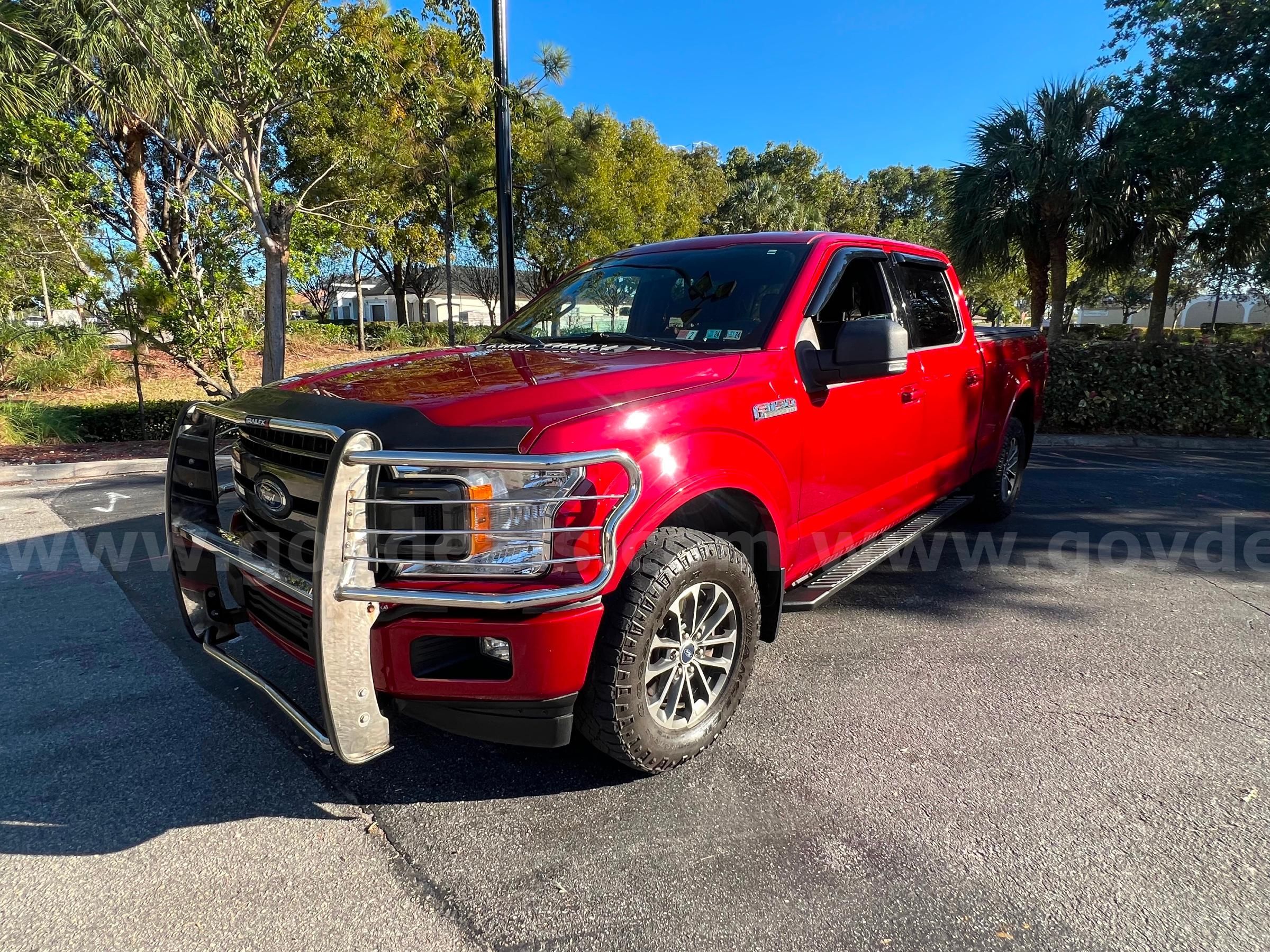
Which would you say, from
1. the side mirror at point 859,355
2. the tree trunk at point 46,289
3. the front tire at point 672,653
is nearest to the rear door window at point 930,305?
the side mirror at point 859,355

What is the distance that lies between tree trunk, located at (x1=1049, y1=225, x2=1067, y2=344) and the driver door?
42.1 ft

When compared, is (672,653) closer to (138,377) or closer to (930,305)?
(930,305)

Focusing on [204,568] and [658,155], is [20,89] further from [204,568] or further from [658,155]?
[658,155]

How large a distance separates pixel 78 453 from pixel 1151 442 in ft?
45.7

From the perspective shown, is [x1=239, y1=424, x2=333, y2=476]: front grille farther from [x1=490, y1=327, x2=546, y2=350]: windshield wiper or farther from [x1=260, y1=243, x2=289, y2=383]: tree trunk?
[x1=260, y1=243, x2=289, y2=383]: tree trunk

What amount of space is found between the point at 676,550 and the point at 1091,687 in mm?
2140

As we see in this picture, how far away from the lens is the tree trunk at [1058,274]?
14.8 metres

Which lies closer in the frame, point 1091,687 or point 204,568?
point 204,568

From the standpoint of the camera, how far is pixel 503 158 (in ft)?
25.8

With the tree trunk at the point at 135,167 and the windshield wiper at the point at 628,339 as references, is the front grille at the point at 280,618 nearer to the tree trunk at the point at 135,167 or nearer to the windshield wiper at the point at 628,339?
the windshield wiper at the point at 628,339

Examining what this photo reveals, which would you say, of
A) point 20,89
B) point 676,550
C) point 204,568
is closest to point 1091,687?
point 676,550

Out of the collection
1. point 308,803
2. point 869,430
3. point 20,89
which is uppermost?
point 20,89

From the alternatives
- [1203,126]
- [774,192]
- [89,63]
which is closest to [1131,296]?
[774,192]

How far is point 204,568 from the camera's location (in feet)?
9.04
